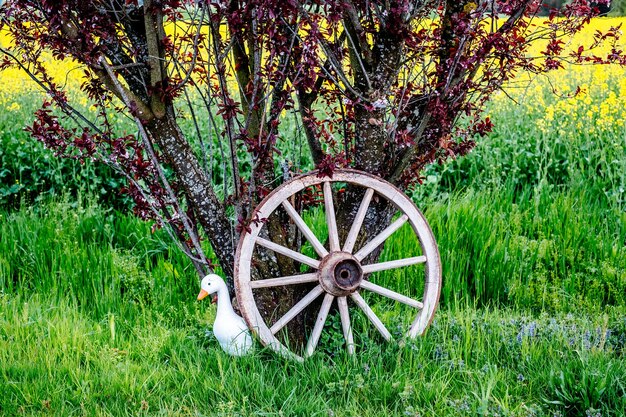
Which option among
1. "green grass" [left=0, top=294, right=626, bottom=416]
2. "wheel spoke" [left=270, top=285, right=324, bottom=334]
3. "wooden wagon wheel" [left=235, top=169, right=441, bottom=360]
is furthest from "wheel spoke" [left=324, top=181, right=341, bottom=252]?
"green grass" [left=0, top=294, right=626, bottom=416]

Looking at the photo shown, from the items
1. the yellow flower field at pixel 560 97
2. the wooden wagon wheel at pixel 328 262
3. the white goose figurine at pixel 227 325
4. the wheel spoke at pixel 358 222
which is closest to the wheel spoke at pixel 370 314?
the wooden wagon wheel at pixel 328 262

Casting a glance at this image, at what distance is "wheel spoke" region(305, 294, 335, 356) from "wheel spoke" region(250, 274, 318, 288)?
118 mm

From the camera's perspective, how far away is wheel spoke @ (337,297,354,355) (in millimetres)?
3572

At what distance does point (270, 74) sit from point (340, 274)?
971 mm

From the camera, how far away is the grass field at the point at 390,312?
3.31m

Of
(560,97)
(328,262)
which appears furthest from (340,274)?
(560,97)

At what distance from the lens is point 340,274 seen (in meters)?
3.53

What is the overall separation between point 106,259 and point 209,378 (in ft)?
5.44

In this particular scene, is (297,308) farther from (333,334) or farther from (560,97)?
(560,97)

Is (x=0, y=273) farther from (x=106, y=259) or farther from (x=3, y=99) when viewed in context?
(x=3, y=99)

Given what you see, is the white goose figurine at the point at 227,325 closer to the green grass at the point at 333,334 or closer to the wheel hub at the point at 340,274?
the green grass at the point at 333,334

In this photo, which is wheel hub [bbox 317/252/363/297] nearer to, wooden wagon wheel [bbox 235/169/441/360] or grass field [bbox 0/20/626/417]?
wooden wagon wheel [bbox 235/169/441/360]

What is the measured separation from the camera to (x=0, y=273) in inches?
188

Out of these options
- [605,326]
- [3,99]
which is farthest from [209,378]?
[3,99]
